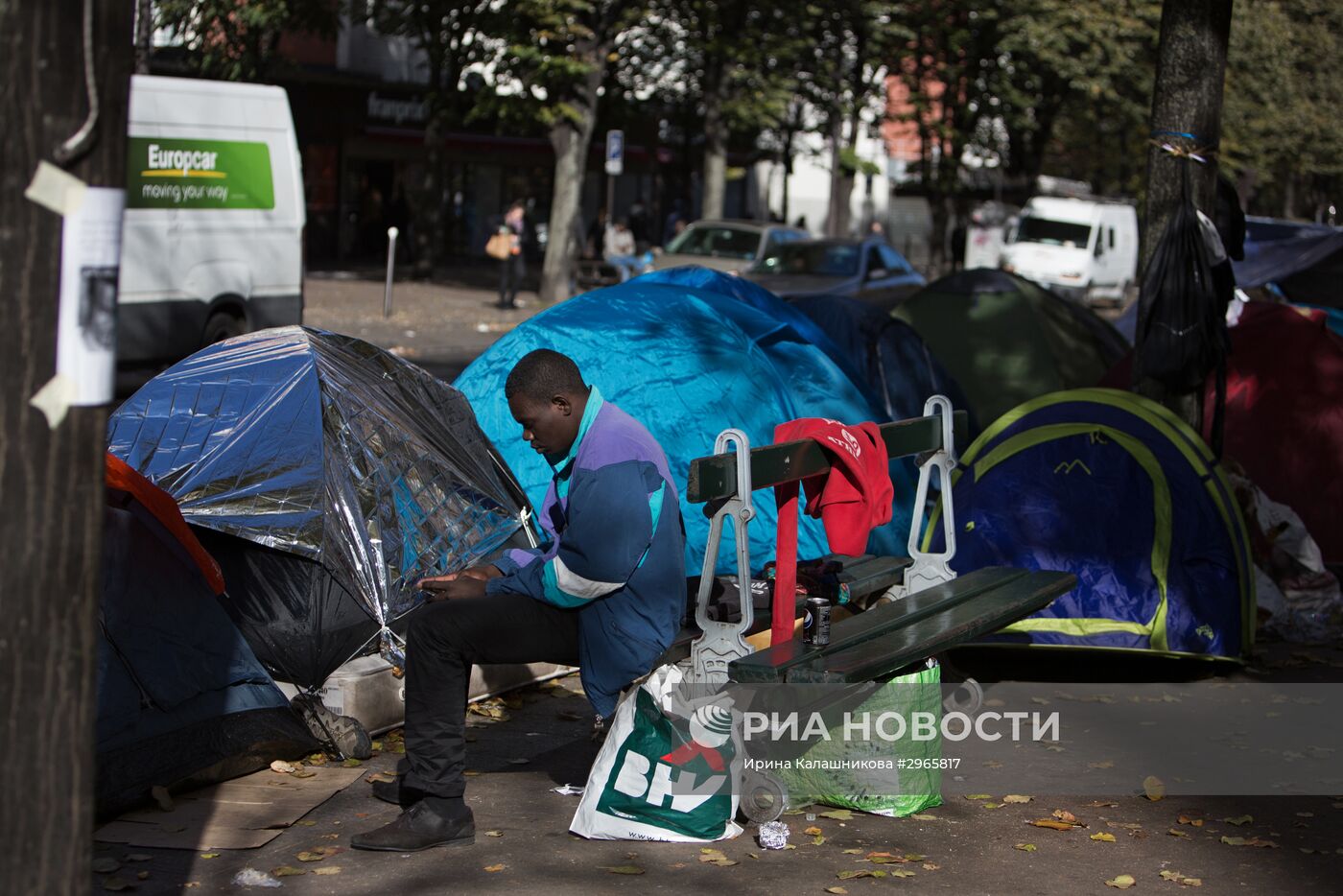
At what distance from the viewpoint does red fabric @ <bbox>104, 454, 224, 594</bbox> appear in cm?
549

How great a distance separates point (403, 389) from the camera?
708 cm

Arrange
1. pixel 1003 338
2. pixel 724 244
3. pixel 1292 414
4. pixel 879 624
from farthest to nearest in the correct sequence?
pixel 724 244 → pixel 1003 338 → pixel 1292 414 → pixel 879 624

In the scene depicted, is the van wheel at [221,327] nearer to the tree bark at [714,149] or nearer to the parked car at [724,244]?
the parked car at [724,244]

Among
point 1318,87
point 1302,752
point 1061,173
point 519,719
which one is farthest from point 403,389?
point 1061,173

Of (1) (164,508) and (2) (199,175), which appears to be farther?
(2) (199,175)

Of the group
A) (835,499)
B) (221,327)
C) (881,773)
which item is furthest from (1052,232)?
(881,773)

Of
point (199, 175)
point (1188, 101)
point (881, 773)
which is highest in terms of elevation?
point (1188, 101)

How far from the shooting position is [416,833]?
4.84 m

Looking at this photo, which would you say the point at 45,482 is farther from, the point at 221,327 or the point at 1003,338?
the point at 221,327

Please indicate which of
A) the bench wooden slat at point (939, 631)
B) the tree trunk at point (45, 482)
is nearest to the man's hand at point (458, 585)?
the bench wooden slat at point (939, 631)

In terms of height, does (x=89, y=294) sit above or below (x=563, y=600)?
above

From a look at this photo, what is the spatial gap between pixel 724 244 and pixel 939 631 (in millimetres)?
18487

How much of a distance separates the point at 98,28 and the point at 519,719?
13.3ft

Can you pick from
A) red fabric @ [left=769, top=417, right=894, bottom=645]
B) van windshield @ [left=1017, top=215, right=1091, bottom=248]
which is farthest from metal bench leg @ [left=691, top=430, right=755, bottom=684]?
van windshield @ [left=1017, top=215, right=1091, bottom=248]
